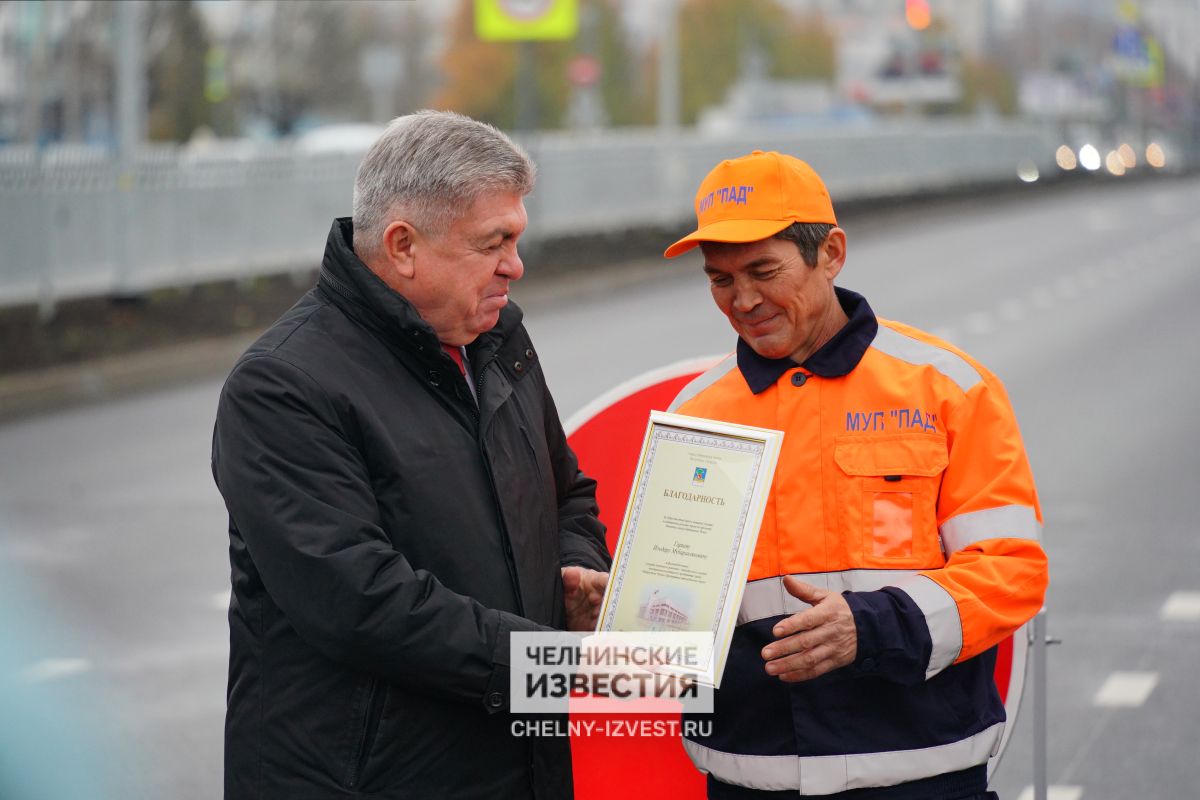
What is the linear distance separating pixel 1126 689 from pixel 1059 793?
1197 millimetres

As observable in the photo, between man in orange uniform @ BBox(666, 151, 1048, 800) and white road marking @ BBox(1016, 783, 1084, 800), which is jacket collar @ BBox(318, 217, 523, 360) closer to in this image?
man in orange uniform @ BBox(666, 151, 1048, 800)

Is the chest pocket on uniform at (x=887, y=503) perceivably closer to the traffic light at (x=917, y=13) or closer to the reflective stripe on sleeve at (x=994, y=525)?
the reflective stripe on sleeve at (x=994, y=525)

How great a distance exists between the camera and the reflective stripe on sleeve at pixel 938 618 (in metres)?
2.83

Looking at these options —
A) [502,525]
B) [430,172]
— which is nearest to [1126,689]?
[502,525]

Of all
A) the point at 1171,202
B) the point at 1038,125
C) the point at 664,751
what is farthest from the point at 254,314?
the point at 1038,125

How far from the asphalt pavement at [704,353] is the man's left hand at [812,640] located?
3116 mm

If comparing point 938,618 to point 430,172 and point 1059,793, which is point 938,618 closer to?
point 430,172

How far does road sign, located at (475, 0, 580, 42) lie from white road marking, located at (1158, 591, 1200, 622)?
17671 millimetres

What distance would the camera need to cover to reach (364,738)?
9.36 feet

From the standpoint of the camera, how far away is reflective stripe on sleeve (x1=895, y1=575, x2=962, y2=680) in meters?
2.83

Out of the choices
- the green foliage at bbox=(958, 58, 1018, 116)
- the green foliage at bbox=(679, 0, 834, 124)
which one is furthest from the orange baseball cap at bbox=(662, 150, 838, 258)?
the green foliage at bbox=(958, 58, 1018, 116)

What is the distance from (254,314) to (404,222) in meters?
16.3

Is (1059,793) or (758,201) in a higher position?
(758,201)

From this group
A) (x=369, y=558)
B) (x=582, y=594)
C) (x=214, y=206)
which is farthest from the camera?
(x=214, y=206)
